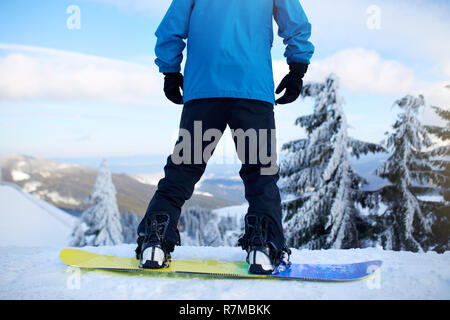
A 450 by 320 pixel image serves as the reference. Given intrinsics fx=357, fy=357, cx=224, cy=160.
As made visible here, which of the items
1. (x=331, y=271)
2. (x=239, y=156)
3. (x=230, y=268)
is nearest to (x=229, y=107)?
(x=239, y=156)

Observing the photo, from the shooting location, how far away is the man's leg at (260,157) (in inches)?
113

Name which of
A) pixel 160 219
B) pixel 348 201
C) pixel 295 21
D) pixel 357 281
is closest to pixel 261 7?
pixel 295 21

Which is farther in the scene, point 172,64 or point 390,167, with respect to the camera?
point 390,167

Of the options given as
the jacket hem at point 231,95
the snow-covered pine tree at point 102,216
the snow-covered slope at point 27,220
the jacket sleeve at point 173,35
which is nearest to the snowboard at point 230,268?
the jacket hem at point 231,95

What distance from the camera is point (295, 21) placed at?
306 cm

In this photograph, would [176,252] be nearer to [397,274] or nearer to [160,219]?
[160,219]

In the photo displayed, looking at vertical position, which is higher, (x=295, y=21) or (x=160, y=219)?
(x=295, y=21)

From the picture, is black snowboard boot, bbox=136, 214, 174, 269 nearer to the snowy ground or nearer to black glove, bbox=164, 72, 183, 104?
the snowy ground

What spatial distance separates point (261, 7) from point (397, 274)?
7.83 ft
